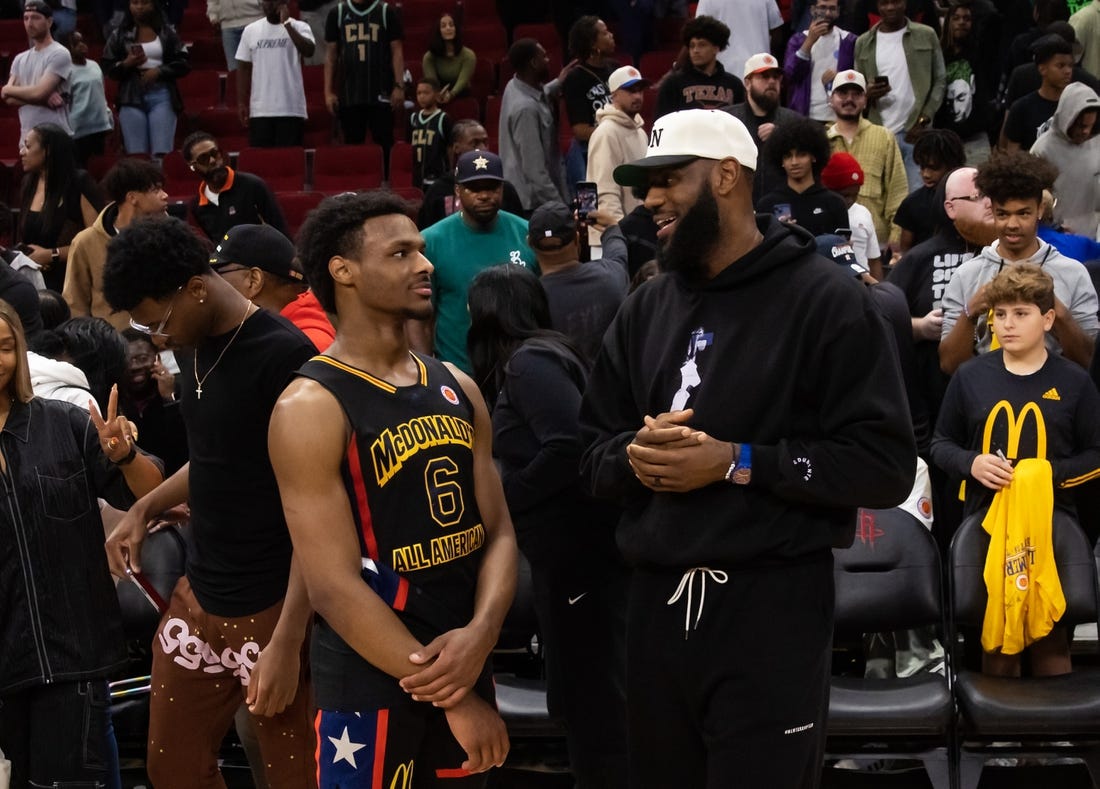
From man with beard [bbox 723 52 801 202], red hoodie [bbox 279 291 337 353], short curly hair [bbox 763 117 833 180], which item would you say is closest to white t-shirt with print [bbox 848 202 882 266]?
short curly hair [bbox 763 117 833 180]

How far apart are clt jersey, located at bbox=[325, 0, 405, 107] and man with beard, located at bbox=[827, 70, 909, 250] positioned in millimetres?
3986

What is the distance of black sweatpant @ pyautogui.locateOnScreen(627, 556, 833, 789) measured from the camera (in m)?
3.01

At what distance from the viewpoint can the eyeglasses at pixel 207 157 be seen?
335 inches

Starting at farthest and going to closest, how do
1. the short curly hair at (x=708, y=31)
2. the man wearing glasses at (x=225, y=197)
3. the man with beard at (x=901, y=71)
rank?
the man with beard at (x=901, y=71) < the short curly hair at (x=708, y=31) < the man wearing glasses at (x=225, y=197)

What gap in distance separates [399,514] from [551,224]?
272cm

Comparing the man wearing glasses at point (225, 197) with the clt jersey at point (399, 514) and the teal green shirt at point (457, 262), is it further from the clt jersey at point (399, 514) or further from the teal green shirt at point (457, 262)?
the clt jersey at point (399, 514)

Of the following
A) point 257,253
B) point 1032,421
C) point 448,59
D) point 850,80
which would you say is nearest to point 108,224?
point 257,253

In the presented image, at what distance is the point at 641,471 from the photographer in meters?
3.03

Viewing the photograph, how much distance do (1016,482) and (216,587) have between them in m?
2.63

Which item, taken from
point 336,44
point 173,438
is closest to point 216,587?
point 173,438

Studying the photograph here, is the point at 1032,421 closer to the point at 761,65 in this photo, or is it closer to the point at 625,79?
the point at 761,65

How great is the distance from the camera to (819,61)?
10.1 metres

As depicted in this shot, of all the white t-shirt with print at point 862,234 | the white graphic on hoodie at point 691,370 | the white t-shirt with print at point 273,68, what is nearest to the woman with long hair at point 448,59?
the white t-shirt with print at point 273,68

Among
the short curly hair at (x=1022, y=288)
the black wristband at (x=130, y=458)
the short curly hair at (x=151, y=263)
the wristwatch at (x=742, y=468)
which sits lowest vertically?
the black wristband at (x=130, y=458)
